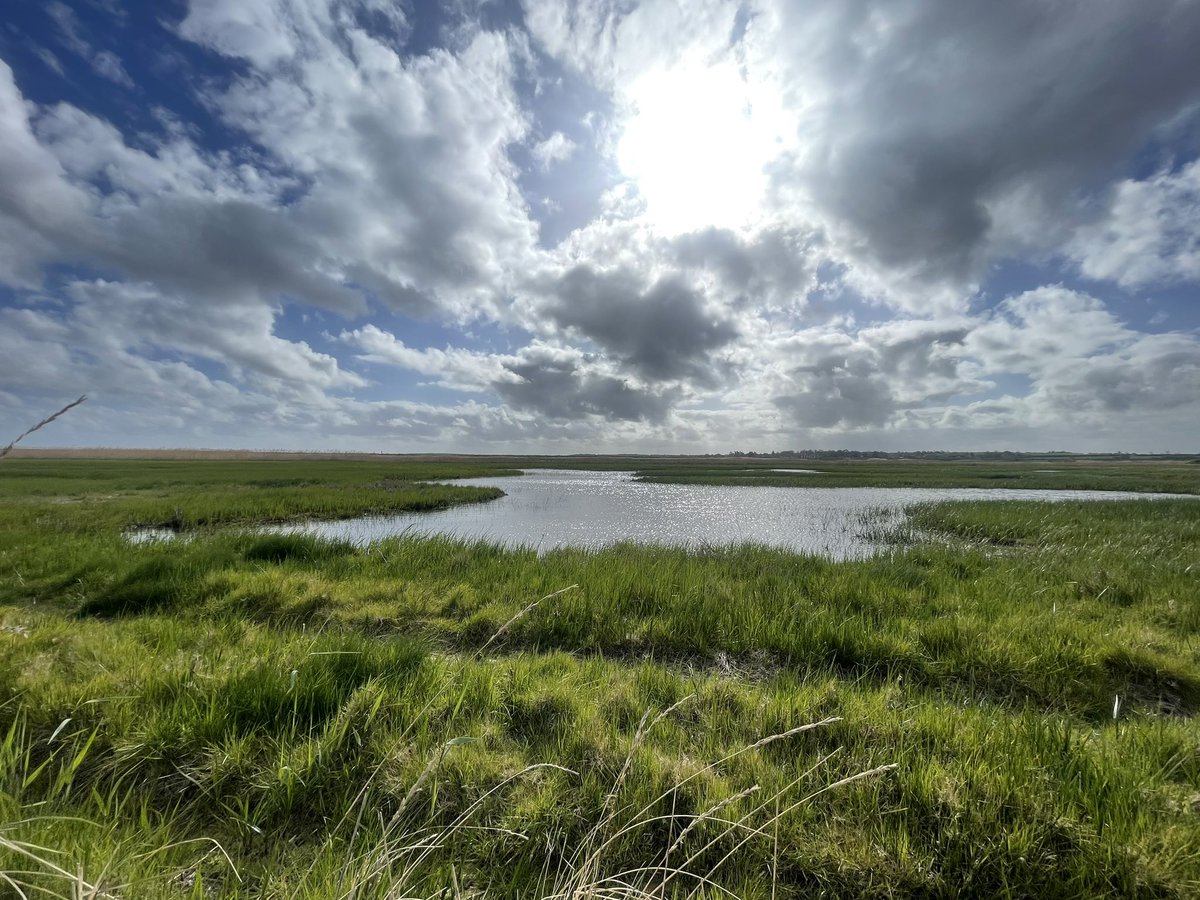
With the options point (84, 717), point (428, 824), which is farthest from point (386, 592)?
point (428, 824)

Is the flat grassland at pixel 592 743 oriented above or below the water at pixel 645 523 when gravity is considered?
above

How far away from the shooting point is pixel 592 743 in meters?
3.28

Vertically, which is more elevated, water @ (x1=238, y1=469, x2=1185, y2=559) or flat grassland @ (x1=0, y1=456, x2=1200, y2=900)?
flat grassland @ (x1=0, y1=456, x2=1200, y2=900)

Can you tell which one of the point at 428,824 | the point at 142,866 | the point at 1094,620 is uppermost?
the point at 142,866

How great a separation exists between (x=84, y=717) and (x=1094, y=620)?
1177 centimetres

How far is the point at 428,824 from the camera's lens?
253 centimetres

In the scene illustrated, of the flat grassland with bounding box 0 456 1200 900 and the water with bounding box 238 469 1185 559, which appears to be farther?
the water with bounding box 238 469 1185 559

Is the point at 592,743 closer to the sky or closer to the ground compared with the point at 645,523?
closer to the sky

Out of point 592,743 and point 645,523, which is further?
point 645,523

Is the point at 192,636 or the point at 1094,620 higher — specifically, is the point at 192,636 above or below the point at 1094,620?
above

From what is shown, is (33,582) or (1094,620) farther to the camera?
(33,582)

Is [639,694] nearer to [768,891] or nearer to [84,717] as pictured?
[768,891]

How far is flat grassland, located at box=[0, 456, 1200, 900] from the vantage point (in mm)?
2262

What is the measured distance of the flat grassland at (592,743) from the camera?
2.26 m
